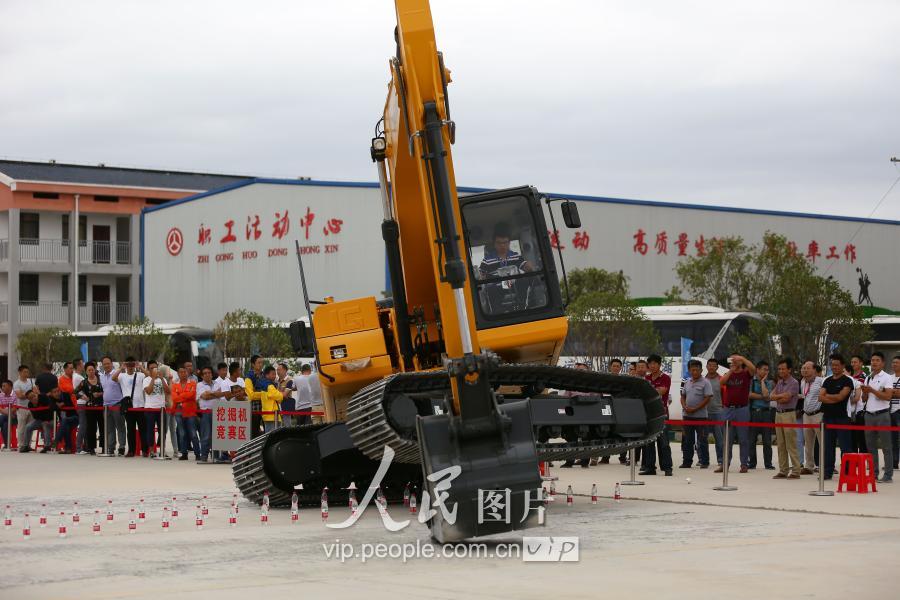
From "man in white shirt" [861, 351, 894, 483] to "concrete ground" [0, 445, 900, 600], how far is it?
1029mm

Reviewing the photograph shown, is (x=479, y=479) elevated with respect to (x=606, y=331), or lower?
lower

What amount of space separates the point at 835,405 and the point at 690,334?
18.8 m

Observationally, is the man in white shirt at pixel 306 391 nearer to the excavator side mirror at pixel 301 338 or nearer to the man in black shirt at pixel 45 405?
the man in black shirt at pixel 45 405

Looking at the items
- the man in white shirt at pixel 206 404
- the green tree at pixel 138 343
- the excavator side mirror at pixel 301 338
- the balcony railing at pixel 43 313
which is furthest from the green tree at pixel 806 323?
the balcony railing at pixel 43 313

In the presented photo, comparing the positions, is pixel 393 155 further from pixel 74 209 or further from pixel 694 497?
pixel 74 209

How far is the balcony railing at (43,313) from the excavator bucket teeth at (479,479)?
5505cm

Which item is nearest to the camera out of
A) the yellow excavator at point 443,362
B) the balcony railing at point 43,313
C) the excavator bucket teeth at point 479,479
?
the excavator bucket teeth at point 479,479

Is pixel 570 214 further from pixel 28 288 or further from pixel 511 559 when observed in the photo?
pixel 28 288

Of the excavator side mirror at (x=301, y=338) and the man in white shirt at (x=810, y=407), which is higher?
the excavator side mirror at (x=301, y=338)

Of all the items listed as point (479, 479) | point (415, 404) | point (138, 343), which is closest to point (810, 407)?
point (415, 404)

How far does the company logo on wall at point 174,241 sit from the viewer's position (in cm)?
5484

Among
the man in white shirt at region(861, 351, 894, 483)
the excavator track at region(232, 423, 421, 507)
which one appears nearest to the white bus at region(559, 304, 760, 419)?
the man in white shirt at region(861, 351, 894, 483)

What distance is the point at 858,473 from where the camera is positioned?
53.0 ft

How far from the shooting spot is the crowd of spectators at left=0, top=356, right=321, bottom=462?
2259 cm
